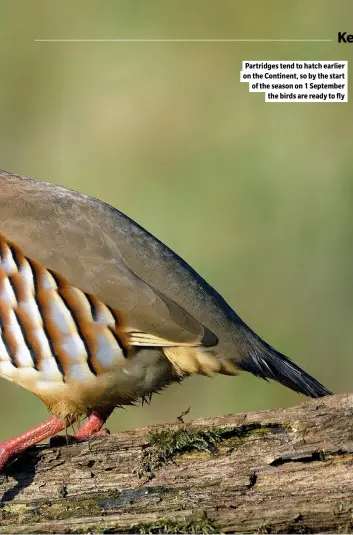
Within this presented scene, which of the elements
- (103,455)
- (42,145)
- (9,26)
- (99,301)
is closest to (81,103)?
(42,145)

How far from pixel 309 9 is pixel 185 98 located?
1.87 m

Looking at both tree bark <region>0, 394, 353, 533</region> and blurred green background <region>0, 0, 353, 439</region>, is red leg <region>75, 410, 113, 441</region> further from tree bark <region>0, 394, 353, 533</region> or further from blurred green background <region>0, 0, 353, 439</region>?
blurred green background <region>0, 0, 353, 439</region>

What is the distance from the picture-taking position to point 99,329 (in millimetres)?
5039

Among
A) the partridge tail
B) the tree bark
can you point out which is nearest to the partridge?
the partridge tail

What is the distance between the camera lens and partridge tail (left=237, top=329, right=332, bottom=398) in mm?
5195

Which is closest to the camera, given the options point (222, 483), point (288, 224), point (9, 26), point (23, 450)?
point (222, 483)

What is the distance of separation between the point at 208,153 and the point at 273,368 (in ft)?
18.2

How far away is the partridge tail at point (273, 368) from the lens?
17.0ft

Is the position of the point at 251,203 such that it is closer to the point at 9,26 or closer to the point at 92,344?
the point at 9,26

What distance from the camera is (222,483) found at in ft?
14.5

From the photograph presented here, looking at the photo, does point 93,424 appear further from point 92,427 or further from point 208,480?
point 208,480

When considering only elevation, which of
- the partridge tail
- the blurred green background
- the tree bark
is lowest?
the tree bark

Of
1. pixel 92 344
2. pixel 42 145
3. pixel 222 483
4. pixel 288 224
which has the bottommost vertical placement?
pixel 222 483

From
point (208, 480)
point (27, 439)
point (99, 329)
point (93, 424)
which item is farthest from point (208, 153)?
point (208, 480)
